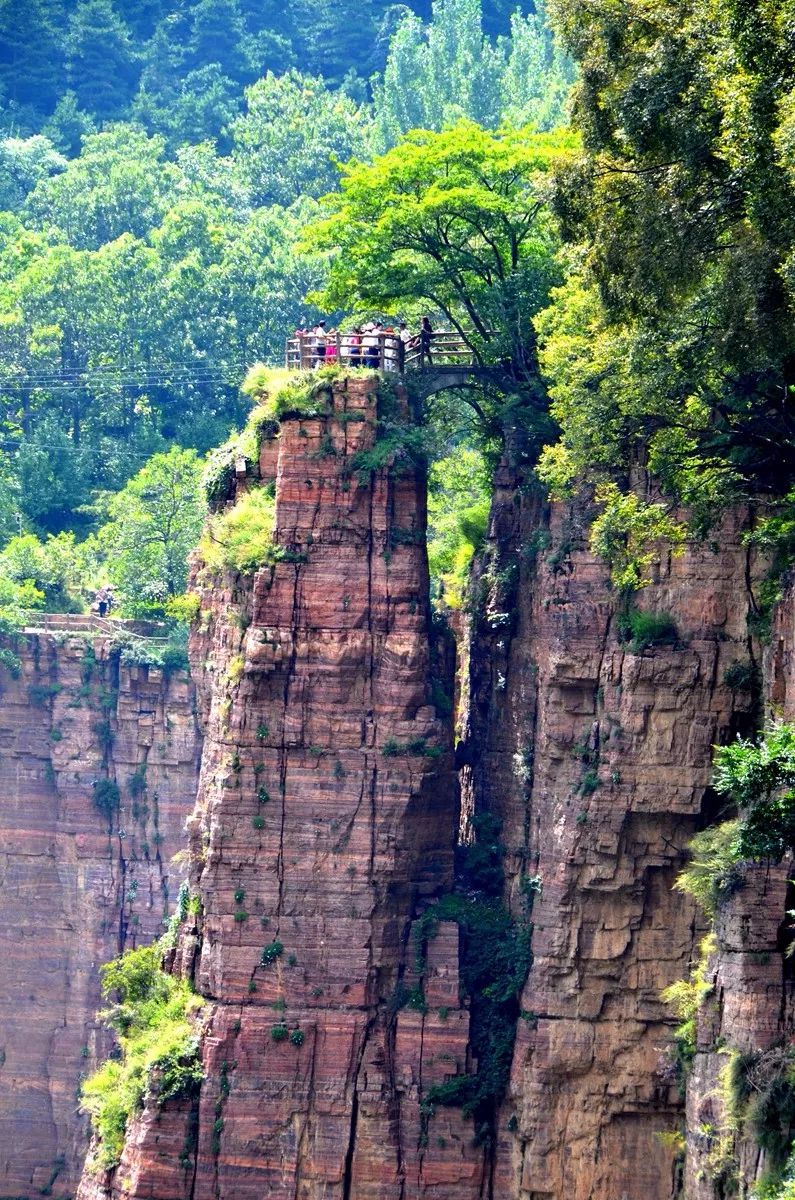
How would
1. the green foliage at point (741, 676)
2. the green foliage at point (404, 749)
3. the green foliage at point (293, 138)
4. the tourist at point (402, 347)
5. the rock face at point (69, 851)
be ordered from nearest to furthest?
the green foliage at point (741, 676), the green foliage at point (404, 749), the tourist at point (402, 347), the rock face at point (69, 851), the green foliage at point (293, 138)

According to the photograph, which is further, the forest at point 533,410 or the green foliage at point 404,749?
the green foliage at point 404,749

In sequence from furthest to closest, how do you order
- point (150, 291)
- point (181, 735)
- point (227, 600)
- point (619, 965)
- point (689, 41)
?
point (150, 291)
point (181, 735)
point (227, 600)
point (619, 965)
point (689, 41)

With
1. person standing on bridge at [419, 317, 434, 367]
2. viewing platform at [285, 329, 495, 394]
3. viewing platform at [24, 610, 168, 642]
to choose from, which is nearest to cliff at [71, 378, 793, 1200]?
viewing platform at [285, 329, 495, 394]

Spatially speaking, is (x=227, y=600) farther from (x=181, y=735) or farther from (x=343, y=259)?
(x=181, y=735)

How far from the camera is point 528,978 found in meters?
54.2

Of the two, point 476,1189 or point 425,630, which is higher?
point 425,630

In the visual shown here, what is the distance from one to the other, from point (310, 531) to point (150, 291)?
1443 inches

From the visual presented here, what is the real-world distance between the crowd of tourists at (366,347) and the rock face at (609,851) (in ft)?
15.3

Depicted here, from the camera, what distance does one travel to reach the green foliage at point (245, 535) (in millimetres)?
55656

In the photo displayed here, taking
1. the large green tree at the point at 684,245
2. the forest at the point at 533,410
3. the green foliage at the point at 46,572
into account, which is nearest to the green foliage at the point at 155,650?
the forest at the point at 533,410

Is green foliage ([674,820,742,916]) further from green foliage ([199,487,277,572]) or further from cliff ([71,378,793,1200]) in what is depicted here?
green foliage ([199,487,277,572])

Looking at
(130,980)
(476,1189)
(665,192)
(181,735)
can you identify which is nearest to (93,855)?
(181,735)

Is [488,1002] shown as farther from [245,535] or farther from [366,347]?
[366,347]

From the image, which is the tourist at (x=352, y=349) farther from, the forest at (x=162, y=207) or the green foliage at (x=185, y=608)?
the forest at (x=162, y=207)
